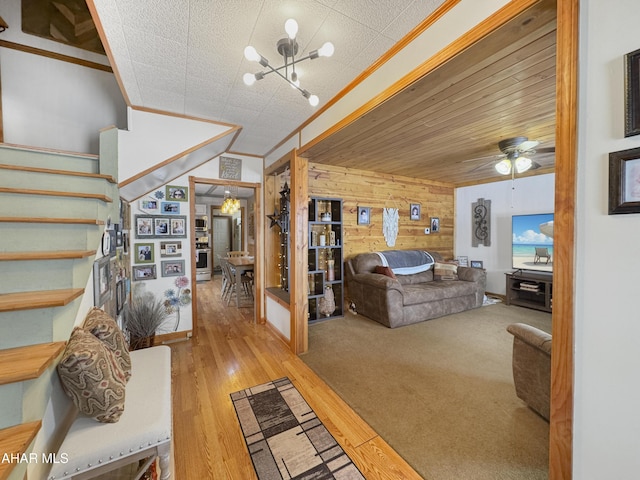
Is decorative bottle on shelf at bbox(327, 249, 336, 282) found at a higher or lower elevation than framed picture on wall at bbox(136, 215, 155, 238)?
lower

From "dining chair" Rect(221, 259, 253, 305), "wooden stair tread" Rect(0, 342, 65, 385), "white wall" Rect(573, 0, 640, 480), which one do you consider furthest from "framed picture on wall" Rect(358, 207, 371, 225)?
"wooden stair tread" Rect(0, 342, 65, 385)

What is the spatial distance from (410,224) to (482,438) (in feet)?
12.9

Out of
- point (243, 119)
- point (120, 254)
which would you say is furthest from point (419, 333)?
point (120, 254)

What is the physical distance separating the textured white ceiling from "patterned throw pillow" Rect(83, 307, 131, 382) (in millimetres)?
1720

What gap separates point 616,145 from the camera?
75cm

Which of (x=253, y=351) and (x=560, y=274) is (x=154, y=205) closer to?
(x=253, y=351)

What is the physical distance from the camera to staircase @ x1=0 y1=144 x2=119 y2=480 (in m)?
0.85

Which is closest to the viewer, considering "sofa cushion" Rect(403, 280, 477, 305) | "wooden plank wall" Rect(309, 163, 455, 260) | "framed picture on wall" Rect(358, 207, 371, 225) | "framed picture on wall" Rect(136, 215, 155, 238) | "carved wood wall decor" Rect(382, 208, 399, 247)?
"framed picture on wall" Rect(136, 215, 155, 238)

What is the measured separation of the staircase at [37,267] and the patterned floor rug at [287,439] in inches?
43.9

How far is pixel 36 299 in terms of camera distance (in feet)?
3.48

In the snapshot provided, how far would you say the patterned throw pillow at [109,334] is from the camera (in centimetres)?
145

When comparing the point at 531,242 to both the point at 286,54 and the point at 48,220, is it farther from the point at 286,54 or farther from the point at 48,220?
the point at 48,220

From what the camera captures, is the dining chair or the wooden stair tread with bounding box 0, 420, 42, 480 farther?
the dining chair

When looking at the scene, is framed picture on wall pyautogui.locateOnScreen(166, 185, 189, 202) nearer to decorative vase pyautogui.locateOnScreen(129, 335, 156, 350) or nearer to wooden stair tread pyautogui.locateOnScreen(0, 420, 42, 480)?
decorative vase pyautogui.locateOnScreen(129, 335, 156, 350)
